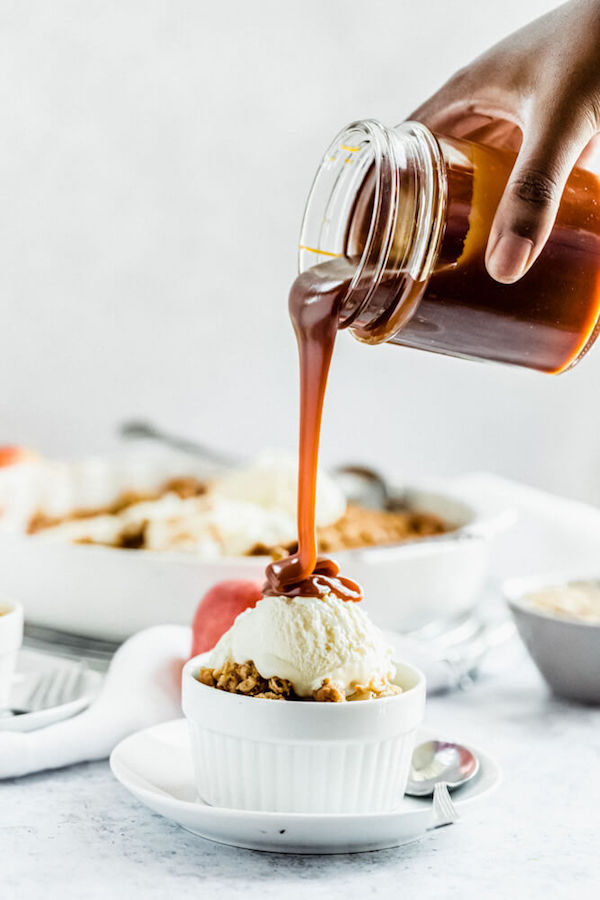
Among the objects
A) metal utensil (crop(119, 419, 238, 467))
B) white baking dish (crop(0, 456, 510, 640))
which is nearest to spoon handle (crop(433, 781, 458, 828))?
white baking dish (crop(0, 456, 510, 640))

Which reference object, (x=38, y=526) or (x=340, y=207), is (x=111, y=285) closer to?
(x=38, y=526)

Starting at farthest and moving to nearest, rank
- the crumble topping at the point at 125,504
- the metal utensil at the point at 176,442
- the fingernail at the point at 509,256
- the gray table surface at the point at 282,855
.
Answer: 1. the metal utensil at the point at 176,442
2. the crumble topping at the point at 125,504
3. the fingernail at the point at 509,256
4. the gray table surface at the point at 282,855

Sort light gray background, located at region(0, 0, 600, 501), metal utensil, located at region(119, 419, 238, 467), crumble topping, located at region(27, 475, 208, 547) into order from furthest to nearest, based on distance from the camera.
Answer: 1. light gray background, located at region(0, 0, 600, 501)
2. metal utensil, located at region(119, 419, 238, 467)
3. crumble topping, located at region(27, 475, 208, 547)

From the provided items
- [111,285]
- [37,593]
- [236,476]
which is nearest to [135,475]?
[236,476]

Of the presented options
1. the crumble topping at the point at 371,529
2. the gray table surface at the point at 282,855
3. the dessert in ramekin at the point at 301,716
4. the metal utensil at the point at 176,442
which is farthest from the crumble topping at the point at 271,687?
the metal utensil at the point at 176,442

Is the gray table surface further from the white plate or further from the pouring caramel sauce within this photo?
the pouring caramel sauce

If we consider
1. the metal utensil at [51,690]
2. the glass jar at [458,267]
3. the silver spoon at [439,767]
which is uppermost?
the glass jar at [458,267]

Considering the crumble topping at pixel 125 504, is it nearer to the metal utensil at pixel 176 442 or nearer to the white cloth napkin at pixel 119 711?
the metal utensil at pixel 176 442
